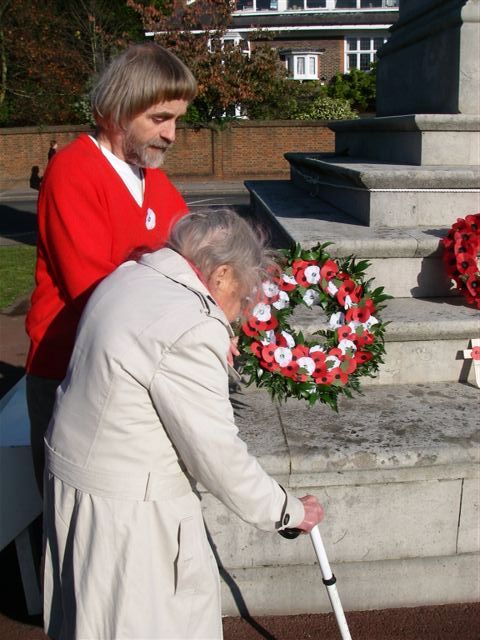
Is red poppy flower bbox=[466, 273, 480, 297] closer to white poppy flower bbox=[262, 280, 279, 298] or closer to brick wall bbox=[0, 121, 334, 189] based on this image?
white poppy flower bbox=[262, 280, 279, 298]

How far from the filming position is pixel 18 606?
3.00m

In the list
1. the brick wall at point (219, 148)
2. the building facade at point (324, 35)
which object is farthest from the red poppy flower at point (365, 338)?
the building facade at point (324, 35)

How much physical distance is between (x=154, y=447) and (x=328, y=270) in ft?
5.56

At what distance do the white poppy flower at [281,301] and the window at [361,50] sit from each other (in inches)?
1479

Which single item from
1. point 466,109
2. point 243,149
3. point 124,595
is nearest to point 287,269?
point 124,595

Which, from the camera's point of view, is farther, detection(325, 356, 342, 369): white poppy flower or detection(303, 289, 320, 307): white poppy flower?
detection(303, 289, 320, 307): white poppy flower

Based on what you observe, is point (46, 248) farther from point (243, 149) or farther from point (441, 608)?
point (243, 149)

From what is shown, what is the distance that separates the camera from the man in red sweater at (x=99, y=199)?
6.84 ft

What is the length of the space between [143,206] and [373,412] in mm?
1446

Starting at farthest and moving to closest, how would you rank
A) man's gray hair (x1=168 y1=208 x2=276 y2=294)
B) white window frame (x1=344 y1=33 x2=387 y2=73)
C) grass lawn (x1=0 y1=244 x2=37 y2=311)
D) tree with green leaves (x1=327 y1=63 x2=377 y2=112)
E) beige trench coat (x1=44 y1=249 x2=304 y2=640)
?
white window frame (x1=344 y1=33 x2=387 y2=73)
tree with green leaves (x1=327 y1=63 x2=377 y2=112)
grass lawn (x1=0 y1=244 x2=37 y2=311)
man's gray hair (x1=168 y1=208 x2=276 y2=294)
beige trench coat (x1=44 y1=249 x2=304 y2=640)

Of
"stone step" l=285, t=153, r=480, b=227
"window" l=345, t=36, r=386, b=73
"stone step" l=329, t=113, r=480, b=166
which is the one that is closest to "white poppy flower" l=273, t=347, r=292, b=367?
"stone step" l=285, t=153, r=480, b=227

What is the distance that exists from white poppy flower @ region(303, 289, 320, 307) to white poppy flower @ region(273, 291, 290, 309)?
0.09 metres

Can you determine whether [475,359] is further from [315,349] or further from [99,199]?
[99,199]

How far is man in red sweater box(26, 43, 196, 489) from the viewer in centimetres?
209
